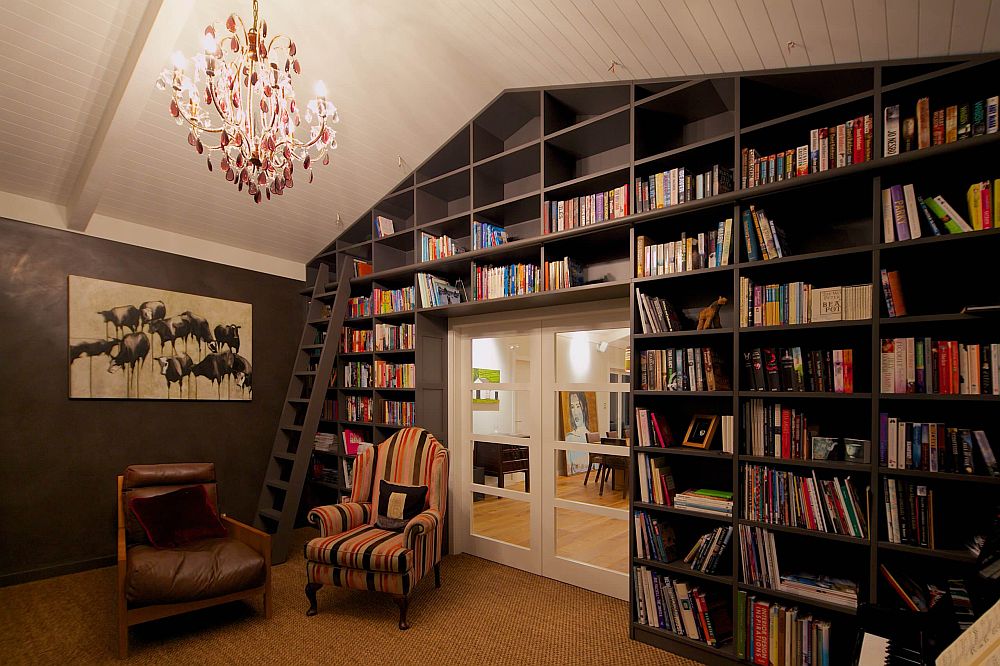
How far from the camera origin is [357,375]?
486 cm

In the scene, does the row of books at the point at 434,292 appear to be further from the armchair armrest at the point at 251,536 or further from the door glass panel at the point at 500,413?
the armchair armrest at the point at 251,536

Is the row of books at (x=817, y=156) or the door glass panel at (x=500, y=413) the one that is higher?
the row of books at (x=817, y=156)

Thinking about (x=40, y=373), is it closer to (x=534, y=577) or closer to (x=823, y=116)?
(x=534, y=577)

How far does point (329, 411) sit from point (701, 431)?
3.67 metres

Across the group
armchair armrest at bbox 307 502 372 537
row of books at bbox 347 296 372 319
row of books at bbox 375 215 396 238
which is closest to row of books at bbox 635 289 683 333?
armchair armrest at bbox 307 502 372 537

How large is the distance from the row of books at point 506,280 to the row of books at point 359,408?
5.38ft

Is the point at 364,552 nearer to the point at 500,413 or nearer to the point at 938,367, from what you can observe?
the point at 500,413

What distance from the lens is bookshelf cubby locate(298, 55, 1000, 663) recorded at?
7.22 feet

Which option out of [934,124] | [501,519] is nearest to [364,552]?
[501,519]

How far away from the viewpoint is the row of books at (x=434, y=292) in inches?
164

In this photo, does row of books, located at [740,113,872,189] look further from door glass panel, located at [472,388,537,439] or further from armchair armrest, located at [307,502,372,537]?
armchair armrest, located at [307,502,372,537]

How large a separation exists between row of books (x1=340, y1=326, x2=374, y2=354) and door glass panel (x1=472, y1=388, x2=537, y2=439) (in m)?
1.18

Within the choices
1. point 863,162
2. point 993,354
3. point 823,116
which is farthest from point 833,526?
point 823,116

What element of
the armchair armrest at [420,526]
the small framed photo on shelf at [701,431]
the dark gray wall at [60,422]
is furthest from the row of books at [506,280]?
the dark gray wall at [60,422]
